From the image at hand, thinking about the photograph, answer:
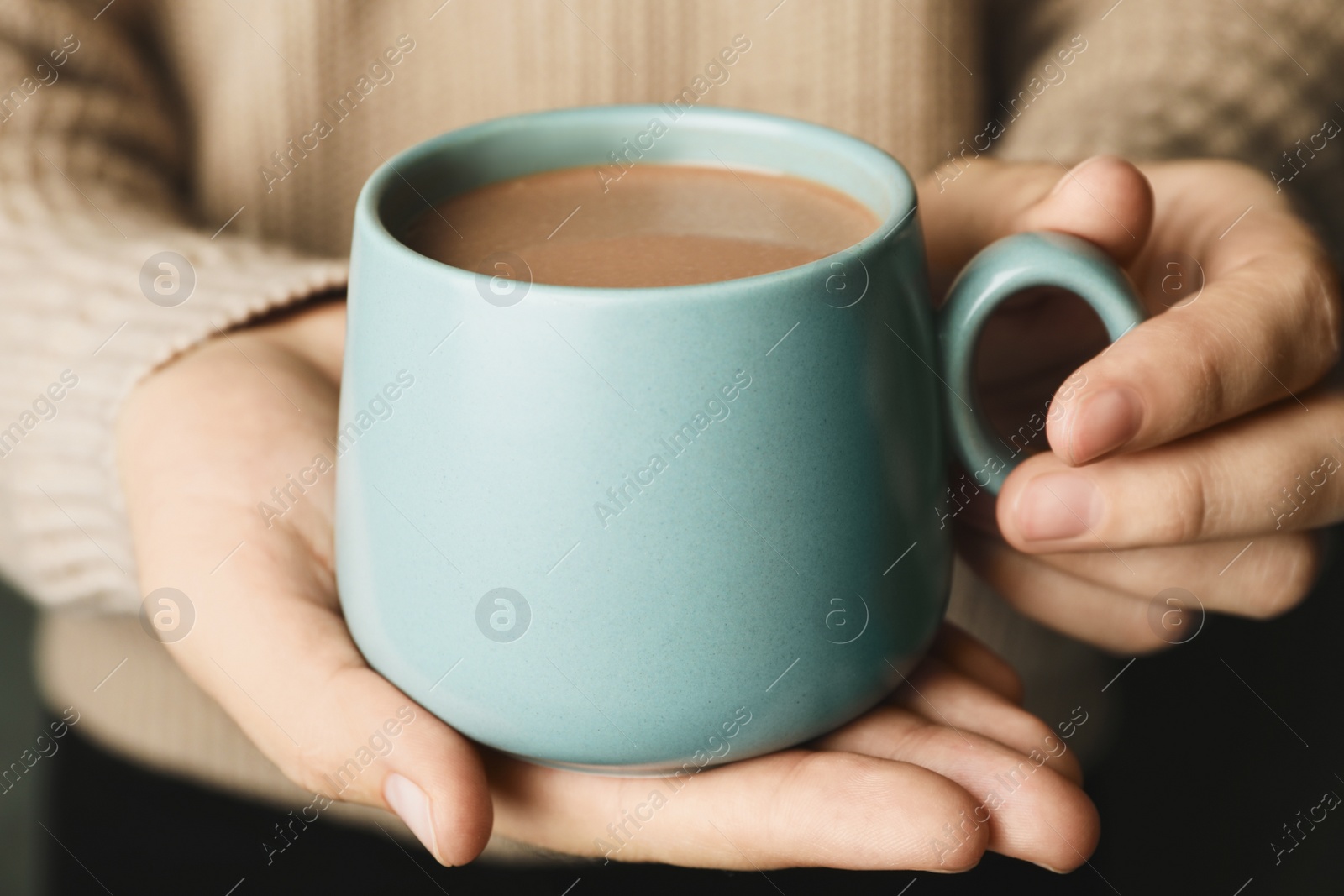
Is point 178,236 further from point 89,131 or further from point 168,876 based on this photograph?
point 168,876

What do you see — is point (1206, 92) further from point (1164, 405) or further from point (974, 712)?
point (974, 712)

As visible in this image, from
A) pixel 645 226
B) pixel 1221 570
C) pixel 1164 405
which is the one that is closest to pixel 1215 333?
pixel 1164 405

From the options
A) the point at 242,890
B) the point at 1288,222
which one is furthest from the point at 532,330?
the point at 242,890

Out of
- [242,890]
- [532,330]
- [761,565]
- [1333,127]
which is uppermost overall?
[532,330]

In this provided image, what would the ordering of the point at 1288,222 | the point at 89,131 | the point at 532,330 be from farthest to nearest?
the point at 89,131, the point at 1288,222, the point at 532,330

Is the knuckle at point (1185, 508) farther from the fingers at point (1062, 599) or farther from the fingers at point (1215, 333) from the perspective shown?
the fingers at point (1062, 599)

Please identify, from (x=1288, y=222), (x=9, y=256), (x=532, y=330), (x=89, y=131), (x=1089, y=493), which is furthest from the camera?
(x=89, y=131)

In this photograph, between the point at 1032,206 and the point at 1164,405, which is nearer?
the point at 1164,405
